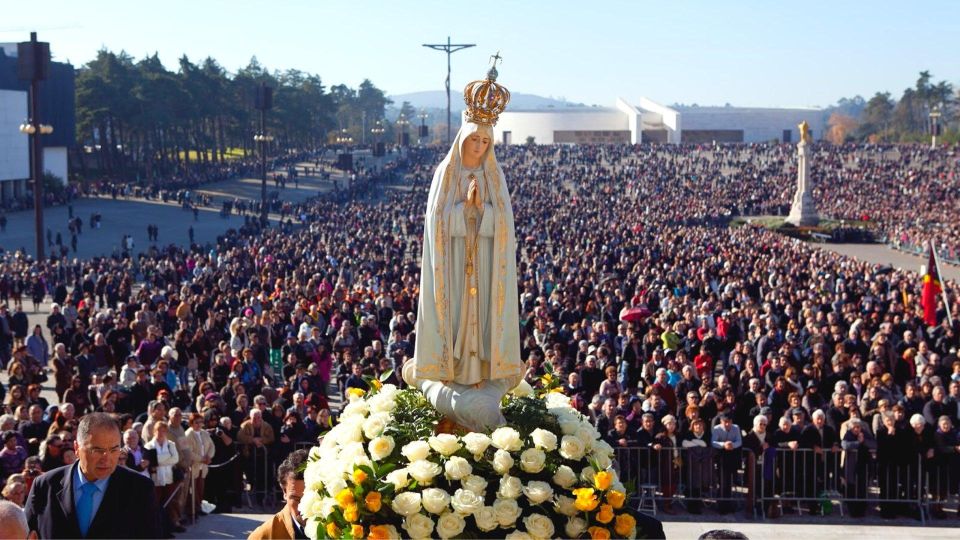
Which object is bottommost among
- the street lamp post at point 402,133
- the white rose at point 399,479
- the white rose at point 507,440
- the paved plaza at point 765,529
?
the paved plaza at point 765,529

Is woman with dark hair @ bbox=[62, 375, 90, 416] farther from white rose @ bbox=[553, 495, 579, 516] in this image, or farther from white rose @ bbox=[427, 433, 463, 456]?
white rose @ bbox=[553, 495, 579, 516]

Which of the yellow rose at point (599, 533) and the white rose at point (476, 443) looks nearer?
the yellow rose at point (599, 533)

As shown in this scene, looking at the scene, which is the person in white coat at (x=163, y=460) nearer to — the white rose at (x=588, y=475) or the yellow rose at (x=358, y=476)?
the yellow rose at (x=358, y=476)

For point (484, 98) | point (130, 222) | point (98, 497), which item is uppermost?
point (484, 98)

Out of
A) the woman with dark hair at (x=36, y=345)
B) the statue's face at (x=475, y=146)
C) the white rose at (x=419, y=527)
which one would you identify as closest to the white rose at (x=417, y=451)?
the white rose at (x=419, y=527)

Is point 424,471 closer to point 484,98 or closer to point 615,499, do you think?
point 615,499

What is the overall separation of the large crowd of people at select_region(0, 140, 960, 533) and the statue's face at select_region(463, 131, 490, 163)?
6.23ft

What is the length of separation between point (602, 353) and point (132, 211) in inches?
2009

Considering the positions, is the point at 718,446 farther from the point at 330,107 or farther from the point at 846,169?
the point at 330,107

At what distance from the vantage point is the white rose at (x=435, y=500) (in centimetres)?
658

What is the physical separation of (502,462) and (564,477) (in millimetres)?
340

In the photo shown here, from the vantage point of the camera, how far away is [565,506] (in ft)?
→ 22.1

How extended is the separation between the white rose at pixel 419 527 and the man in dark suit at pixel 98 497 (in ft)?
4.78

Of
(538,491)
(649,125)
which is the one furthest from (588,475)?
(649,125)
